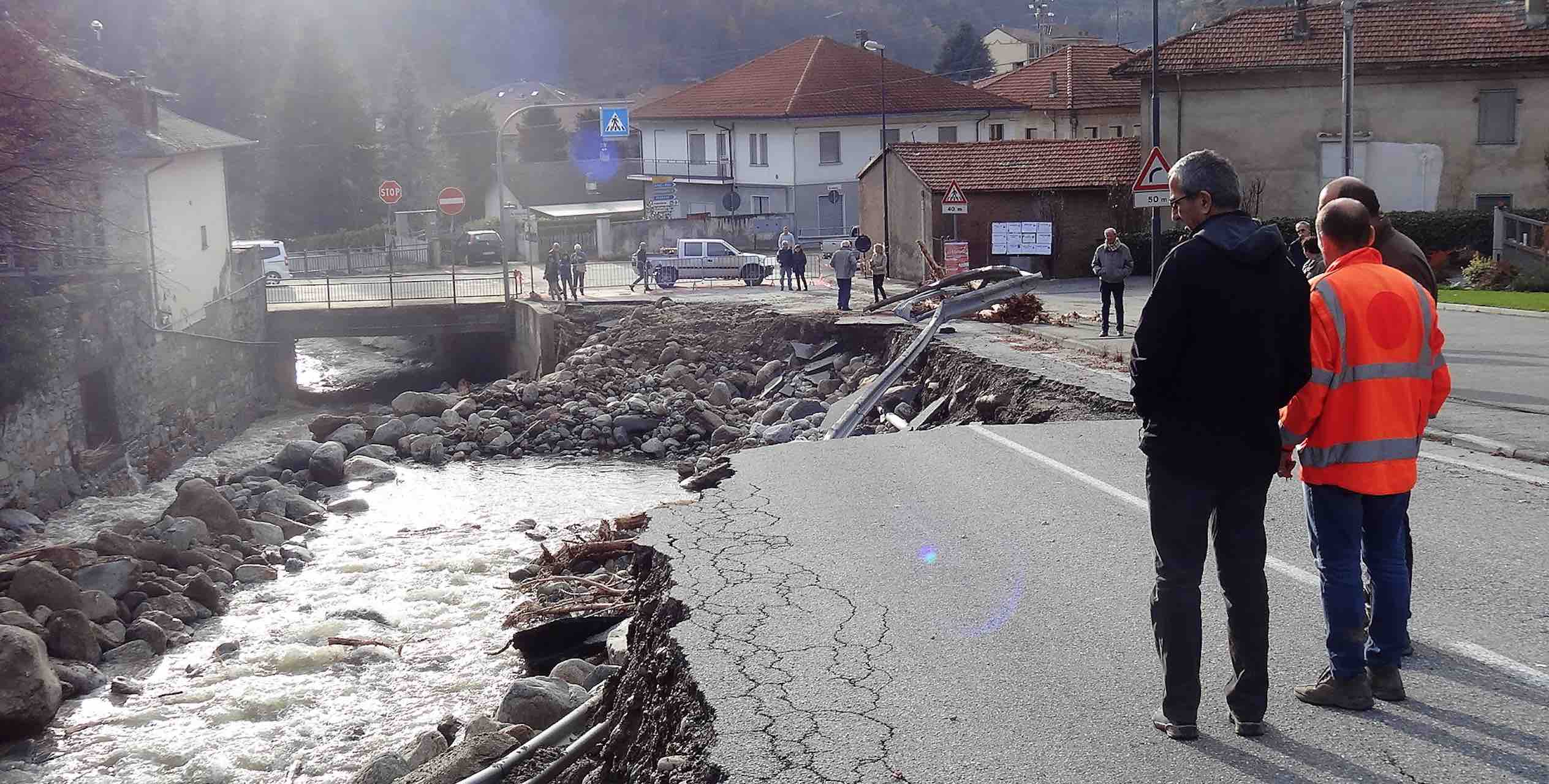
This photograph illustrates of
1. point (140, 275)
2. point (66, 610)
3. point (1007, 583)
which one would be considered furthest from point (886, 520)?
point (140, 275)

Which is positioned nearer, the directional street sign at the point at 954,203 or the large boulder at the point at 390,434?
the large boulder at the point at 390,434

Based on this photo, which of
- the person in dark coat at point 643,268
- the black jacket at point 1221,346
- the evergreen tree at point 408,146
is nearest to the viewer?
the black jacket at point 1221,346

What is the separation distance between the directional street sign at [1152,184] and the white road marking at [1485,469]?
12.7 m

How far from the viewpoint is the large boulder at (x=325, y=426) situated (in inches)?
1070

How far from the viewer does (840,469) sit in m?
11.4

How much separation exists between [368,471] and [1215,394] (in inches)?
818

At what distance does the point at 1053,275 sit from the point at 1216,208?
3193cm

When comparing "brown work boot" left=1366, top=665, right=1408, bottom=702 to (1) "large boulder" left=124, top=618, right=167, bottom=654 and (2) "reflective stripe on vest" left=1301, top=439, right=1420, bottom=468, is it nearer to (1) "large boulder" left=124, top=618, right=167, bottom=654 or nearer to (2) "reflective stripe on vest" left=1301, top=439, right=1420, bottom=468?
(2) "reflective stripe on vest" left=1301, top=439, right=1420, bottom=468

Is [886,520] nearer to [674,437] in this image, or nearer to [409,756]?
[409,756]

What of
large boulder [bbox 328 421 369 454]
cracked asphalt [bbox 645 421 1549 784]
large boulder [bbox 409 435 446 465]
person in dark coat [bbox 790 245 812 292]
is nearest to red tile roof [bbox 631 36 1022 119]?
person in dark coat [bbox 790 245 812 292]

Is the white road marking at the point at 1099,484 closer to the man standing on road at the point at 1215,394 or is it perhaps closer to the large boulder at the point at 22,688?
the man standing on road at the point at 1215,394

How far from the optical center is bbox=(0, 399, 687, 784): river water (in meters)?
10.4

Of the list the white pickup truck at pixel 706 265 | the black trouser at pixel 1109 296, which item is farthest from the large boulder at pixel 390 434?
the white pickup truck at pixel 706 265

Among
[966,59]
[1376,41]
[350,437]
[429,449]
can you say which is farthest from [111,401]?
[966,59]
